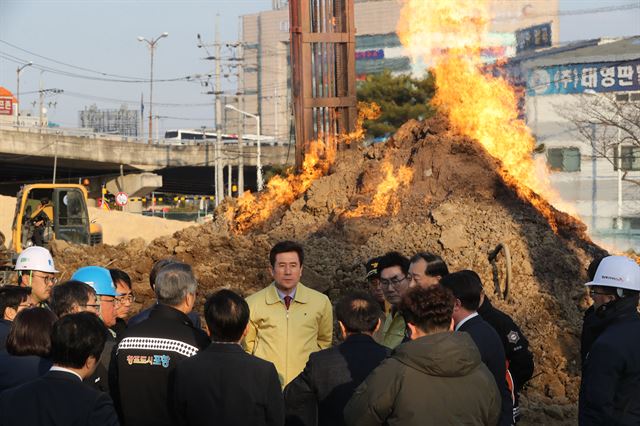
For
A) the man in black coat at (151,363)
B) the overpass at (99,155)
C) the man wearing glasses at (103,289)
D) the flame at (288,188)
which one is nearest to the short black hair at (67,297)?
the man wearing glasses at (103,289)

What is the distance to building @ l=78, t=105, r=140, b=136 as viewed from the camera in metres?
163

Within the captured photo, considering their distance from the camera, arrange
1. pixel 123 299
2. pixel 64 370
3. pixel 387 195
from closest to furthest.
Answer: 1. pixel 64 370
2. pixel 123 299
3. pixel 387 195

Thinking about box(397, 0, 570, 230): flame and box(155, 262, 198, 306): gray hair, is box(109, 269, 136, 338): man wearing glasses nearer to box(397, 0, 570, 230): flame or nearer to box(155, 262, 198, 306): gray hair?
box(155, 262, 198, 306): gray hair

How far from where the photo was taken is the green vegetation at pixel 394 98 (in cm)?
4778

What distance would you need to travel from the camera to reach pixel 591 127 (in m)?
43.3

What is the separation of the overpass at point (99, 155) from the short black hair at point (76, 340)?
46540 mm

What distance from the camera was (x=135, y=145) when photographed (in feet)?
191

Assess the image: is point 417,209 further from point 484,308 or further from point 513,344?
point 513,344

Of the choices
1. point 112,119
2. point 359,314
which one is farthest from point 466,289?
point 112,119

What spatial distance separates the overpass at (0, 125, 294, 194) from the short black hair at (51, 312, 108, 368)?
46540 mm

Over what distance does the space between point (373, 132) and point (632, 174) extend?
42.3 ft

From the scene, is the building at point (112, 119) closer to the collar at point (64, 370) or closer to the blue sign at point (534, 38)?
the blue sign at point (534, 38)

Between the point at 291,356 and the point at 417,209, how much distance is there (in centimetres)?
880

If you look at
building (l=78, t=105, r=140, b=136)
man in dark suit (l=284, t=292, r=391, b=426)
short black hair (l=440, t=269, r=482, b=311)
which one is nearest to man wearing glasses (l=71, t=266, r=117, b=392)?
man in dark suit (l=284, t=292, r=391, b=426)
